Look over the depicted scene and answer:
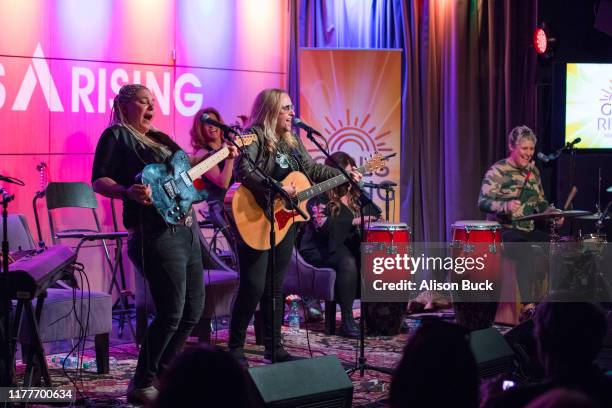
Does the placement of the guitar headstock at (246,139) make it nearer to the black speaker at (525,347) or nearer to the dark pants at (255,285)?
the dark pants at (255,285)

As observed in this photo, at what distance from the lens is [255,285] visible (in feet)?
17.3

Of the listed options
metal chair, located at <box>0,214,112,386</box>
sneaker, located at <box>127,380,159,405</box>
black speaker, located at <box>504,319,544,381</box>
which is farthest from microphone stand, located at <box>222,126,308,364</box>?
black speaker, located at <box>504,319,544,381</box>

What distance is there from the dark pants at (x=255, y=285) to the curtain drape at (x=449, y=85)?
361 centimetres

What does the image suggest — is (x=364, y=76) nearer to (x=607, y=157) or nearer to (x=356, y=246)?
(x=356, y=246)

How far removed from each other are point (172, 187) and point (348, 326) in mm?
2722

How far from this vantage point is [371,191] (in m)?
8.13

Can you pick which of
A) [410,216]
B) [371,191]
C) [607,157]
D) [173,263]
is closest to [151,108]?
[173,263]

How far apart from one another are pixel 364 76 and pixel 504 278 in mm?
2266

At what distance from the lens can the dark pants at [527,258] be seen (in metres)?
7.29

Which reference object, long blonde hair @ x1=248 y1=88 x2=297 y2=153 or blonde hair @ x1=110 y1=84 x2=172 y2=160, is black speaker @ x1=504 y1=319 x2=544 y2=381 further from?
blonde hair @ x1=110 y1=84 x2=172 y2=160

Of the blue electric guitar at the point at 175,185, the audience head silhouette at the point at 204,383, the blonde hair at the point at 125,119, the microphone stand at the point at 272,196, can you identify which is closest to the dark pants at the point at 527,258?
the microphone stand at the point at 272,196

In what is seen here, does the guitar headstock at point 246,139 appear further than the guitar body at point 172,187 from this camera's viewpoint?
Yes

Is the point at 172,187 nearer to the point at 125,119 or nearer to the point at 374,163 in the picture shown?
the point at 125,119

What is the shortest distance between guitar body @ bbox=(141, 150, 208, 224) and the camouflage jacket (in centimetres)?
347
